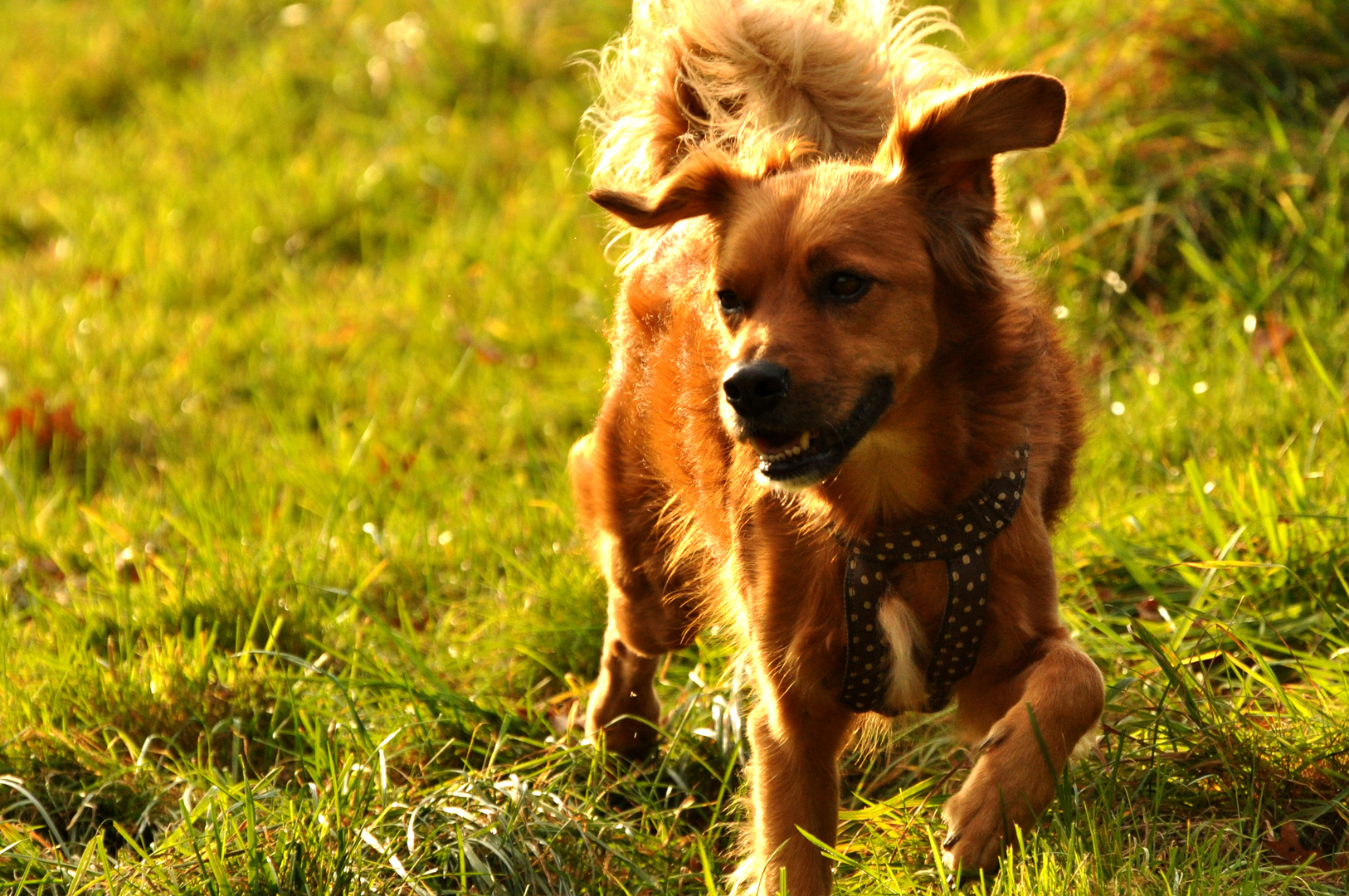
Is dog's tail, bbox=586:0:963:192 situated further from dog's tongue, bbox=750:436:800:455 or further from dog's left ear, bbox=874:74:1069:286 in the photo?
dog's tongue, bbox=750:436:800:455

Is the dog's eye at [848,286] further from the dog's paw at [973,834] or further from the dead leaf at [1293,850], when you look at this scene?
the dead leaf at [1293,850]

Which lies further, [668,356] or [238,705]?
[238,705]

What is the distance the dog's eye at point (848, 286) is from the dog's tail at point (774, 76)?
2.11 ft

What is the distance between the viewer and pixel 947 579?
2.76 m

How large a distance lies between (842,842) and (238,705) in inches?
60.2

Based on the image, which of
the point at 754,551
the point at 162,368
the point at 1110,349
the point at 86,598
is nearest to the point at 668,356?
the point at 754,551

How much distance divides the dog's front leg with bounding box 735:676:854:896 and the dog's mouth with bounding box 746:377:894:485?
476 mm

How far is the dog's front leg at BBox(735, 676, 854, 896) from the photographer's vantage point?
111 inches

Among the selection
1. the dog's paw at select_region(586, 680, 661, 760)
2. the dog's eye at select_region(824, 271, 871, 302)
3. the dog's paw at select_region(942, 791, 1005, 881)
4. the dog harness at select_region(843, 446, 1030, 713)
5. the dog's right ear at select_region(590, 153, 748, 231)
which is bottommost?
the dog's paw at select_region(586, 680, 661, 760)

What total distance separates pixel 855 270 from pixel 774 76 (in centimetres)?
91

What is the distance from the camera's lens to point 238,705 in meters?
3.65

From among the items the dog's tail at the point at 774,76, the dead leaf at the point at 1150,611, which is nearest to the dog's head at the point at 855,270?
the dog's tail at the point at 774,76

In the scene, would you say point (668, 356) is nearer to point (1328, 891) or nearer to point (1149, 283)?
point (1328, 891)

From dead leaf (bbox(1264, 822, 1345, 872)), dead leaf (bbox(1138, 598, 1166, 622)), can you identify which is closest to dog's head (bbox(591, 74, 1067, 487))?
dead leaf (bbox(1264, 822, 1345, 872))
